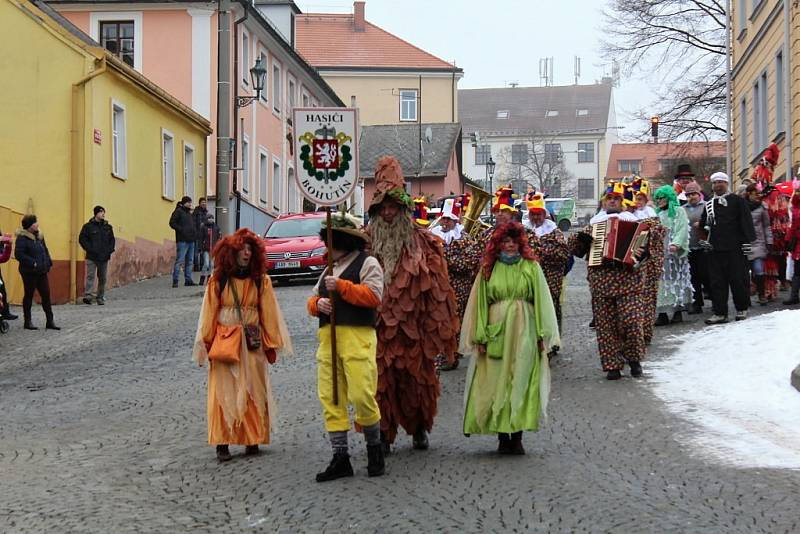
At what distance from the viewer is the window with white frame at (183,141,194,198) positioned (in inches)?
1372

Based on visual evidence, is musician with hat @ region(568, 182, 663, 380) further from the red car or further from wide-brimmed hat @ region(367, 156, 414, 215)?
the red car

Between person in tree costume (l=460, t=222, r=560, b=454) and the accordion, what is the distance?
11.0 ft

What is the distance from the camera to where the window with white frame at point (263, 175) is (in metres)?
45.6

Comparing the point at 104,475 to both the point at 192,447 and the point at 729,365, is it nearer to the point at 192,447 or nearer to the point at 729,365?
the point at 192,447

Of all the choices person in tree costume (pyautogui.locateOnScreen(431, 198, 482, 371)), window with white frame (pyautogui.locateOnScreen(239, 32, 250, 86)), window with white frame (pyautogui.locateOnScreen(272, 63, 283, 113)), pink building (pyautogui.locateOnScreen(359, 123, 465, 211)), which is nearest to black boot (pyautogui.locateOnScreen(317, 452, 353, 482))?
person in tree costume (pyautogui.locateOnScreen(431, 198, 482, 371))

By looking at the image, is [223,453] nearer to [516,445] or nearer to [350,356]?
[350,356]

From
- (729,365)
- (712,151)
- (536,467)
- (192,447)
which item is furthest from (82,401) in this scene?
(712,151)

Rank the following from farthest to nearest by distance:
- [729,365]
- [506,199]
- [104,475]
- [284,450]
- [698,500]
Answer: [729,365] → [506,199] → [284,450] → [104,475] → [698,500]

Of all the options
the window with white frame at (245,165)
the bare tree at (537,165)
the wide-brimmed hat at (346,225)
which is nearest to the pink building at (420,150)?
the bare tree at (537,165)

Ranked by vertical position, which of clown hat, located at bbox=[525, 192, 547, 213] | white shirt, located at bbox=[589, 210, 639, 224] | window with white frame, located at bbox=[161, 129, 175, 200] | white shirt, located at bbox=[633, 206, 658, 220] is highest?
window with white frame, located at bbox=[161, 129, 175, 200]

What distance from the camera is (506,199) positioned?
11.9 meters

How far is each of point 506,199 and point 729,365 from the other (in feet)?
10.5

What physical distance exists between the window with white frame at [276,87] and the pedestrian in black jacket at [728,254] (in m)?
33.1

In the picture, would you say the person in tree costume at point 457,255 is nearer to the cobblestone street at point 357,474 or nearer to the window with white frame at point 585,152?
the cobblestone street at point 357,474
